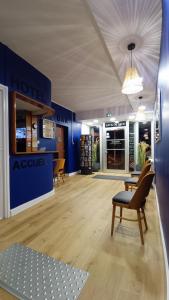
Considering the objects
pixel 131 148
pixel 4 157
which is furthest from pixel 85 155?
pixel 4 157

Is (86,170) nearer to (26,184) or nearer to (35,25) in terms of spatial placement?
(26,184)

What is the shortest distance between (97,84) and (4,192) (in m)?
3.25

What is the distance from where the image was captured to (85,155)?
705cm

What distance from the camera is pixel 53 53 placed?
278 cm

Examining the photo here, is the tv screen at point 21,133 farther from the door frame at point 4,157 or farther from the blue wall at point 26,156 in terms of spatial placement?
the door frame at point 4,157

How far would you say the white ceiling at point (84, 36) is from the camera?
180 cm

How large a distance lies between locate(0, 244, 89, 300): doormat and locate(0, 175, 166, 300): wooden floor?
73 millimetres

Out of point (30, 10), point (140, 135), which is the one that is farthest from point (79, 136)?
point (30, 10)

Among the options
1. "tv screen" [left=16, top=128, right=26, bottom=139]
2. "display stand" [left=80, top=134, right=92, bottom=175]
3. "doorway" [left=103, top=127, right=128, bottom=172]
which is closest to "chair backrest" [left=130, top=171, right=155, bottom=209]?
"tv screen" [left=16, top=128, right=26, bottom=139]

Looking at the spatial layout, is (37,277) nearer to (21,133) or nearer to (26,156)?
(26,156)

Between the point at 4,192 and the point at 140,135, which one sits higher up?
the point at 140,135

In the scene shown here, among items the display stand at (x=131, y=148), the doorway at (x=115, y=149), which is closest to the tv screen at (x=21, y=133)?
the doorway at (x=115, y=149)

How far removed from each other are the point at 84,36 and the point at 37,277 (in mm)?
2990

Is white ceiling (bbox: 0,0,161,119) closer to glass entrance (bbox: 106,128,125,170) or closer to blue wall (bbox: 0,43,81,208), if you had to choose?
blue wall (bbox: 0,43,81,208)
